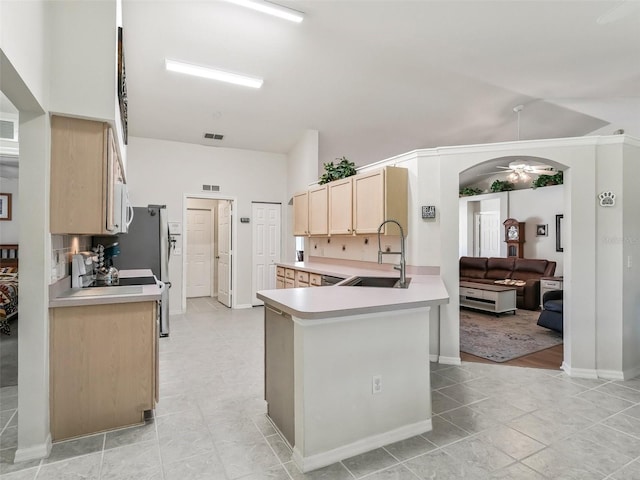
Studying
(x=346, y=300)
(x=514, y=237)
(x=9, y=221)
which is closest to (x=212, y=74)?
(x=346, y=300)

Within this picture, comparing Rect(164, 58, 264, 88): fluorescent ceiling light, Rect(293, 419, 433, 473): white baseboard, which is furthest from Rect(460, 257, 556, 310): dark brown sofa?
Rect(164, 58, 264, 88): fluorescent ceiling light

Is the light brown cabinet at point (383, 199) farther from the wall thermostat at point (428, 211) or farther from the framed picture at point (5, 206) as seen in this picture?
the framed picture at point (5, 206)

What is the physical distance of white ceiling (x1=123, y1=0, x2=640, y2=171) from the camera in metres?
3.32

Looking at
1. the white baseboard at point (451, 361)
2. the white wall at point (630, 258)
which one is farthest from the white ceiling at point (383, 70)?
the white baseboard at point (451, 361)

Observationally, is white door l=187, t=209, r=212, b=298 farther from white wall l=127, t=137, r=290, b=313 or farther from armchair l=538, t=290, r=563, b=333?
armchair l=538, t=290, r=563, b=333

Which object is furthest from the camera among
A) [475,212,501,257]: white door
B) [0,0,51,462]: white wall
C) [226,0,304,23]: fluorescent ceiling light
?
[475,212,501,257]: white door

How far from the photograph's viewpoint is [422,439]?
219cm

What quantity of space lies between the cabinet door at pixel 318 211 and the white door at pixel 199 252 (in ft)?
11.5

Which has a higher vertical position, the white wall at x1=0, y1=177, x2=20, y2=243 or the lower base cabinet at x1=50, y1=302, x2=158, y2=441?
the white wall at x1=0, y1=177, x2=20, y2=243

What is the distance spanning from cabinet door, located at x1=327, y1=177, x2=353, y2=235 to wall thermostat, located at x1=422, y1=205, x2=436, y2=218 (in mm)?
1057

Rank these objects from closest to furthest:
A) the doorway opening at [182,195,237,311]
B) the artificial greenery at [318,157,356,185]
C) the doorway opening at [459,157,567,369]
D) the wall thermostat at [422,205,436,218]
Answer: the wall thermostat at [422,205,436,218] → the doorway opening at [459,157,567,369] → the artificial greenery at [318,157,356,185] → the doorway opening at [182,195,237,311]

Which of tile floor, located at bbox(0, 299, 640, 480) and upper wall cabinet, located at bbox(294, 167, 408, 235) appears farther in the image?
upper wall cabinet, located at bbox(294, 167, 408, 235)

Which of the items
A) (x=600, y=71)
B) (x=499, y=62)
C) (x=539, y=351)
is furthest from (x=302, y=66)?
(x=539, y=351)

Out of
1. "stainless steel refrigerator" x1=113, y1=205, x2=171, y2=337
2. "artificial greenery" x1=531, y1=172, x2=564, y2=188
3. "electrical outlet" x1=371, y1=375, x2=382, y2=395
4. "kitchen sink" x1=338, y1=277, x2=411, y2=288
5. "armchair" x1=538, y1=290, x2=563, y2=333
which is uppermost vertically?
"artificial greenery" x1=531, y1=172, x2=564, y2=188
